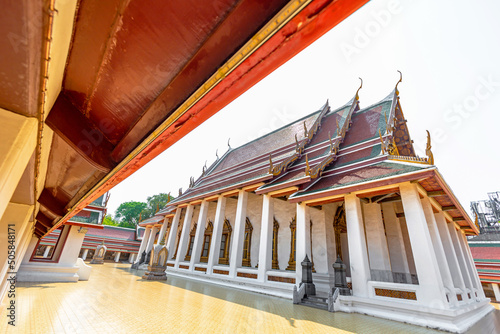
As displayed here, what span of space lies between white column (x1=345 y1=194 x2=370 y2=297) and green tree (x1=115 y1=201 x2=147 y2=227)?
146 feet

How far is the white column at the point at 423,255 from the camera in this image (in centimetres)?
503

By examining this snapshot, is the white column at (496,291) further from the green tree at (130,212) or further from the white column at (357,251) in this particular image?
the green tree at (130,212)

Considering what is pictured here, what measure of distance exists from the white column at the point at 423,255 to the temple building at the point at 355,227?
0.07ft

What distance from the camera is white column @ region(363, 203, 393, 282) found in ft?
24.3

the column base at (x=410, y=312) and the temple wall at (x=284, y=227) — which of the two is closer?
the column base at (x=410, y=312)

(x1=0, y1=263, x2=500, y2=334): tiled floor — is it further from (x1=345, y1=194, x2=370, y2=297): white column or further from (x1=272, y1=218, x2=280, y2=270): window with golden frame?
(x1=272, y1=218, x2=280, y2=270): window with golden frame

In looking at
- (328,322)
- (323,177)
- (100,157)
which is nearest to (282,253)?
(323,177)

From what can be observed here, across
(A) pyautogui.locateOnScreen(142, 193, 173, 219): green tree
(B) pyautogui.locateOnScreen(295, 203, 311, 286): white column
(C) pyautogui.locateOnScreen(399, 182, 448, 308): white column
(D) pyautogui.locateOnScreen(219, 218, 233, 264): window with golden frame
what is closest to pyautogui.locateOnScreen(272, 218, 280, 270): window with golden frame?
(B) pyautogui.locateOnScreen(295, 203, 311, 286): white column

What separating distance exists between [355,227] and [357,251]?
68 cm

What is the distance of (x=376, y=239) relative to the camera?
772cm

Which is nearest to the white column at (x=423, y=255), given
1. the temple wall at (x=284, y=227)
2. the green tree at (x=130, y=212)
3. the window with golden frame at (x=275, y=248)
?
the temple wall at (x=284, y=227)

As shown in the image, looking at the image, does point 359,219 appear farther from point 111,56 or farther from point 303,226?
point 111,56

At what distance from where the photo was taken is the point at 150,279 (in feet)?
33.6

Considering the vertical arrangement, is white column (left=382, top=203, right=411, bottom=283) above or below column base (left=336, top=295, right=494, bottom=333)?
above
